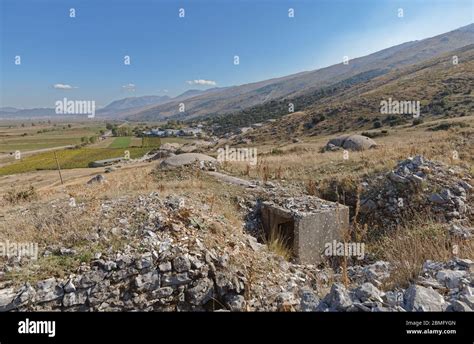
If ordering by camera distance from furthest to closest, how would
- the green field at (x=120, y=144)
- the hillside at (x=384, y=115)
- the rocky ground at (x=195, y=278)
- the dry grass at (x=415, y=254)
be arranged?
the green field at (x=120, y=144) < the hillside at (x=384, y=115) < the dry grass at (x=415, y=254) < the rocky ground at (x=195, y=278)

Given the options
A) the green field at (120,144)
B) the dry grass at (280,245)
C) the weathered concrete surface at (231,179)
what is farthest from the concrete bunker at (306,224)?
the green field at (120,144)

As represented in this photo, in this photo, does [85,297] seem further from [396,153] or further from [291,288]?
[396,153]

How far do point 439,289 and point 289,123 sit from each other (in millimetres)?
49406

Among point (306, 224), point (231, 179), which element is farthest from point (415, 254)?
point (231, 179)

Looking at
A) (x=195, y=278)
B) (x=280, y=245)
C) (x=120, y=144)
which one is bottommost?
(x=280, y=245)

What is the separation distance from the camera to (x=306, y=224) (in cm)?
621

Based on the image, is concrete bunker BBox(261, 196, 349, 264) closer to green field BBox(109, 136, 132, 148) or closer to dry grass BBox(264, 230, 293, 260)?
dry grass BBox(264, 230, 293, 260)

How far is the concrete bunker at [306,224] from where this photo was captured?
6.16 meters

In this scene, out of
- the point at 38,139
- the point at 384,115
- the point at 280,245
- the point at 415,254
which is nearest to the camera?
the point at 415,254

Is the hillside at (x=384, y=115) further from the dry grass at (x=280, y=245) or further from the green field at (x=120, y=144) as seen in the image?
the dry grass at (x=280, y=245)

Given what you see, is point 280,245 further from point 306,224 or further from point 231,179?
point 231,179
